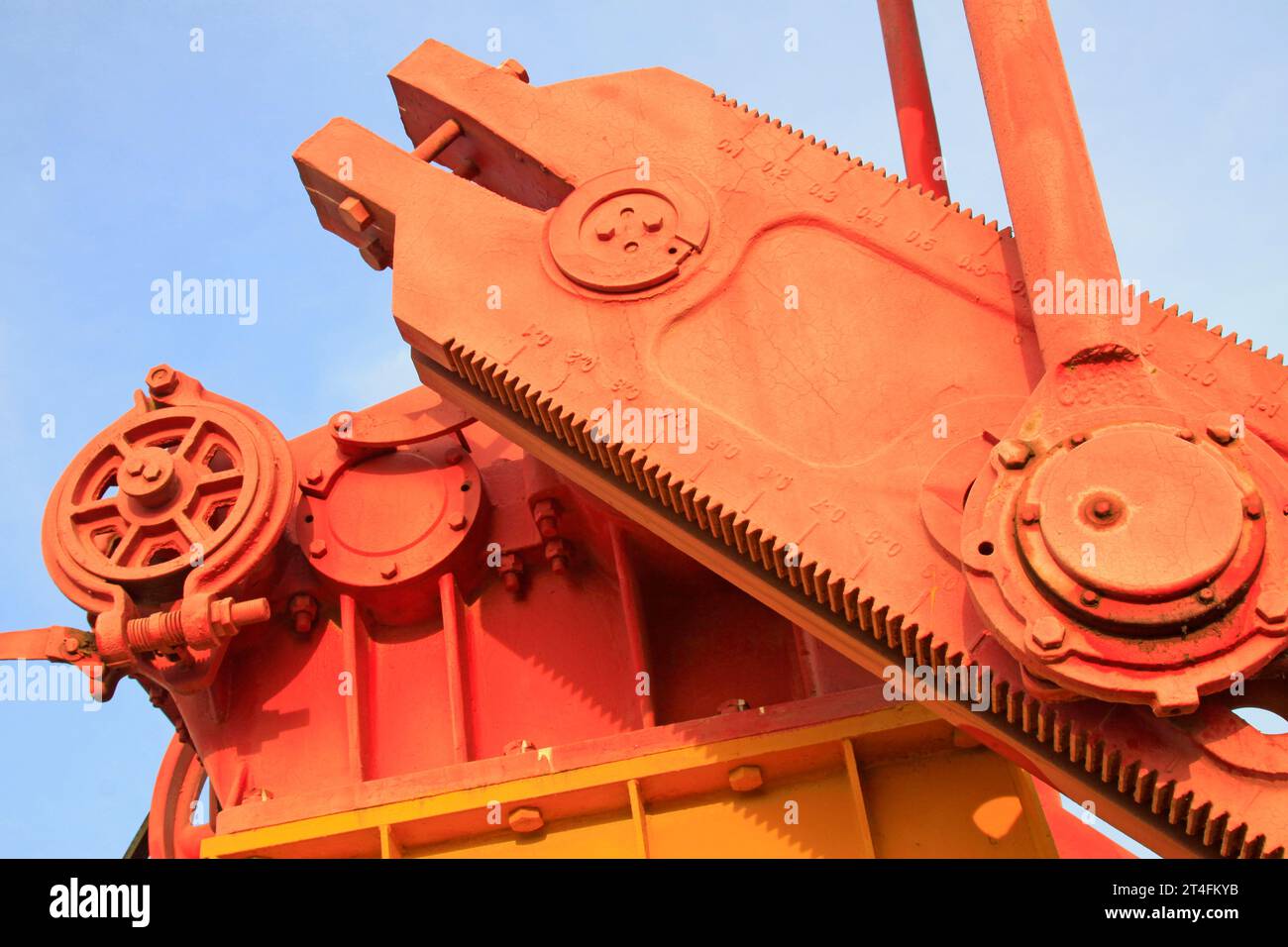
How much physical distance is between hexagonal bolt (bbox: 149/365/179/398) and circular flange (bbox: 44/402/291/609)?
0.13 meters

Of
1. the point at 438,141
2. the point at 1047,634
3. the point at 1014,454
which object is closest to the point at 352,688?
the point at 438,141

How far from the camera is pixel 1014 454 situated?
7.17 metres

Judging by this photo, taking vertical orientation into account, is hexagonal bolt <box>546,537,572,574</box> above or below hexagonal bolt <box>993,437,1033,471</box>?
above

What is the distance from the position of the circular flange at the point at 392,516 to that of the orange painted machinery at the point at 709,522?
0.02 meters

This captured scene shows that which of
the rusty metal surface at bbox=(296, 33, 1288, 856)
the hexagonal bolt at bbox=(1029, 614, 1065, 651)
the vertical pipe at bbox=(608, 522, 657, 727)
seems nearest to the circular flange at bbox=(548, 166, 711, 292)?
the rusty metal surface at bbox=(296, 33, 1288, 856)

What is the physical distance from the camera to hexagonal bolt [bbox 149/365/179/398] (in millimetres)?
10328

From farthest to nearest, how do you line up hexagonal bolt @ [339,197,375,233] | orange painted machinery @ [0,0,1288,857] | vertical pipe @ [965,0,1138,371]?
hexagonal bolt @ [339,197,375,233], vertical pipe @ [965,0,1138,371], orange painted machinery @ [0,0,1288,857]

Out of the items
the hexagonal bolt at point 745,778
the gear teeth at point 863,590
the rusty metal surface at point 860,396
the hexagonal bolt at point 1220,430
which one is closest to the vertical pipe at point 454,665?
the rusty metal surface at point 860,396

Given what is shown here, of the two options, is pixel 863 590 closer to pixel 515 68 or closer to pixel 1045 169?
pixel 1045 169

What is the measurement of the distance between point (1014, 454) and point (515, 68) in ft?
16.2

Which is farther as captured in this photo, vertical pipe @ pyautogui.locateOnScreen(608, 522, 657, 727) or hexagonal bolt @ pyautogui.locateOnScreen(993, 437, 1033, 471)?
vertical pipe @ pyautogui.locateOnScreen(608, 522, 657, 727)

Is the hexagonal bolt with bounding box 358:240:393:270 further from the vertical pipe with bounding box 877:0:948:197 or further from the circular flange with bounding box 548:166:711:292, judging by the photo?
the vertical pipe with bounding box 877:0:948:197
